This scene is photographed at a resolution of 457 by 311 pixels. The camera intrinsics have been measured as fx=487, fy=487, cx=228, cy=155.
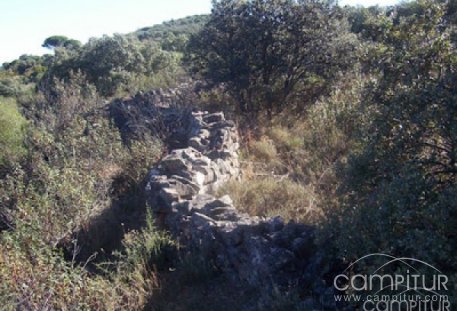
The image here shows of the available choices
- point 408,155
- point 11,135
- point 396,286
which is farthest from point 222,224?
point 11,135

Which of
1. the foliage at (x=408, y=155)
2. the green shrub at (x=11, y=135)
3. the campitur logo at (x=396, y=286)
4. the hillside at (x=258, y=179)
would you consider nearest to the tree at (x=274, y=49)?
the hillside at (x=258, y=179)

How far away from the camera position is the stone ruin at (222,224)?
393 cm

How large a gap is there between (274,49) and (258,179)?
3.47m

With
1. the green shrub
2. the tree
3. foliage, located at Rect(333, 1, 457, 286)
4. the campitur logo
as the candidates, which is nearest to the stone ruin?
the campitur logo

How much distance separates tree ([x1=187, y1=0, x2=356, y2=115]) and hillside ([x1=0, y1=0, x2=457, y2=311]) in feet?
0.11

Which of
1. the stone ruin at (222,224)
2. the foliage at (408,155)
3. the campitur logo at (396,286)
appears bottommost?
the stone ruin at (222,224)

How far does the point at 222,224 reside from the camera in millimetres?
4648

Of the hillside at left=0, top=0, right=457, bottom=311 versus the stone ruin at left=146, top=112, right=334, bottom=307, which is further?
the stone ruin at left=146, top=112, right=334, bottom=307

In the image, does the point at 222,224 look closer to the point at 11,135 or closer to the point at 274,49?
the point at 274,49

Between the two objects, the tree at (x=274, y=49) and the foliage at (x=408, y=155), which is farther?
the tree at (x=274, y=49)

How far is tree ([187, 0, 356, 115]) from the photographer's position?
29.3ft

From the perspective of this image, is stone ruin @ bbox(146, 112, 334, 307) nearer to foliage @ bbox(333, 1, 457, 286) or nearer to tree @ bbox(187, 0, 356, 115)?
foliage @ bbox(333, 1, 457, 286)

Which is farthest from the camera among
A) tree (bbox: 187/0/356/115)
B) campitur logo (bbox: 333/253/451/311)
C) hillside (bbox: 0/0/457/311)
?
tree (bbox: 187/0/356/115)

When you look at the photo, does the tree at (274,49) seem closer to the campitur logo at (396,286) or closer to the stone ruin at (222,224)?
the stone ruin at (222,224)
